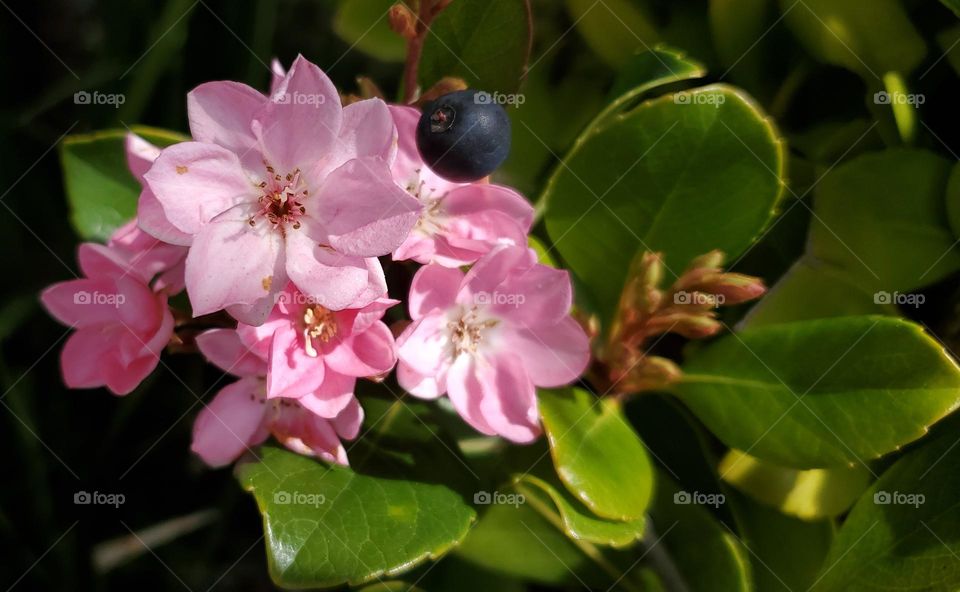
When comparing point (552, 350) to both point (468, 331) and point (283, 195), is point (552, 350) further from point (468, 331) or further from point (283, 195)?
point (283, 195)

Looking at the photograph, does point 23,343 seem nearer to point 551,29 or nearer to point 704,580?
point 551,29

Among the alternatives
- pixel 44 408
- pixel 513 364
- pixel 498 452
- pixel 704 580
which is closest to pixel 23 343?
pixel 44 408

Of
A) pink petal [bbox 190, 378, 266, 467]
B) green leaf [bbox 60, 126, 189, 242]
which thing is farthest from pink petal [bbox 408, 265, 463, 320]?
green leaf [bbox 60, 126, 189, 242]

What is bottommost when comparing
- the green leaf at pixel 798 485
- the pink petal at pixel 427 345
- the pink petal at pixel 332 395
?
the green leaf at pixel 798 485

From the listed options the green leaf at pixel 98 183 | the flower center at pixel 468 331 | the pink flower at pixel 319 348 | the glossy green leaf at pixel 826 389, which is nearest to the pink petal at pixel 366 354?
the pink flower at pixel 319 348

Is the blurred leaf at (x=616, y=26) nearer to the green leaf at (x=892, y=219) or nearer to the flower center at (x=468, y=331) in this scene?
the green leaf at (x=892, y=219)

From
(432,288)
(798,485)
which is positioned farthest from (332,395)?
(798,485)

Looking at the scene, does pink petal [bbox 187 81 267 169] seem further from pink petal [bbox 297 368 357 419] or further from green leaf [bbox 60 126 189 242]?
A: green leaf [bbox 60 126 189 242]

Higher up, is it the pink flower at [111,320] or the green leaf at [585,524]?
the pink flower at [111,320]
